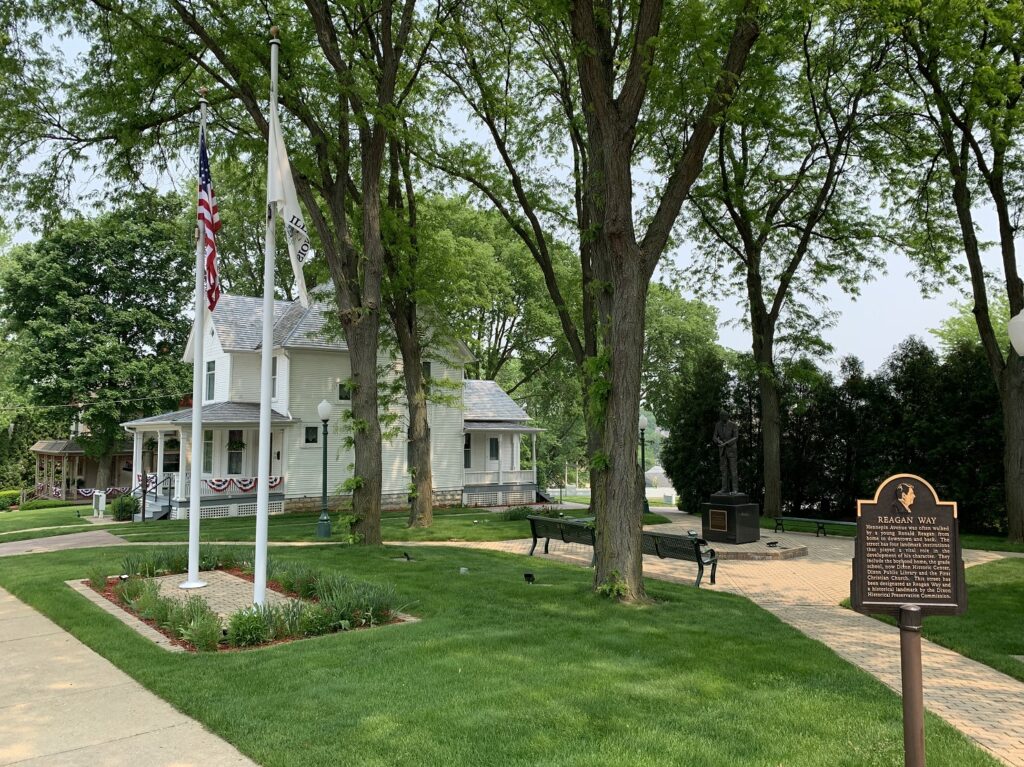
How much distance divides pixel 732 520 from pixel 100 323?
1356 inches

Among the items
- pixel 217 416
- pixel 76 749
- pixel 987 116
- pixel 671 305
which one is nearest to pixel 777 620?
pixel 76 749

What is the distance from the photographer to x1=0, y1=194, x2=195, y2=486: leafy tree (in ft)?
120

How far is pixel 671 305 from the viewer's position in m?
47.0

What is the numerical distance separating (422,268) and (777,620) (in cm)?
1512

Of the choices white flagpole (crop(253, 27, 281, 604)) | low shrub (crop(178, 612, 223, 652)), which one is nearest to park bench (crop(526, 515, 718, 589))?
white flagpole (crop(253, 27, 281, 604))

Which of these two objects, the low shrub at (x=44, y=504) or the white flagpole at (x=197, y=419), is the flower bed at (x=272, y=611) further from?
the low shrub at (x=44, y=504)

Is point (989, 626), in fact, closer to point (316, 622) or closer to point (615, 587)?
point (615, 587)

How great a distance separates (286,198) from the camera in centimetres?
892

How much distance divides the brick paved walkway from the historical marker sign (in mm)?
1610

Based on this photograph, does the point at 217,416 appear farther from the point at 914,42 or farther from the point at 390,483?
the point at 914,42

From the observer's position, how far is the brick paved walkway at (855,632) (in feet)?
19.4

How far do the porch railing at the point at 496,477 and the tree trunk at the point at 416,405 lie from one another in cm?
1270

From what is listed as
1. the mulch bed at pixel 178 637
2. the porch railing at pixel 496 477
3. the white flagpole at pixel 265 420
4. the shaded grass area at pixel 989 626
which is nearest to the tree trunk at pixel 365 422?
the mulch bed at pixel 178 637

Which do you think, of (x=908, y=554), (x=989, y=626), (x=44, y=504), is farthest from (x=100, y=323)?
(x=908, y=554)
